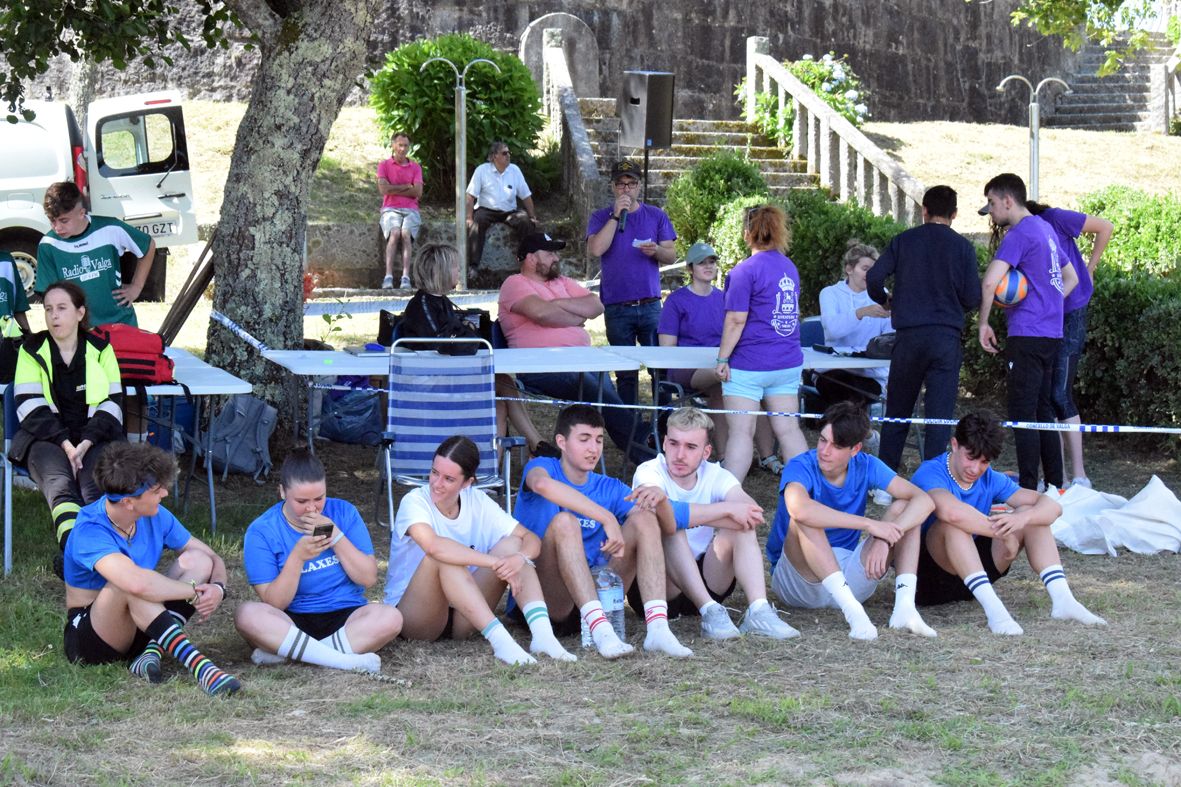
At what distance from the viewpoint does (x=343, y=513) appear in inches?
205

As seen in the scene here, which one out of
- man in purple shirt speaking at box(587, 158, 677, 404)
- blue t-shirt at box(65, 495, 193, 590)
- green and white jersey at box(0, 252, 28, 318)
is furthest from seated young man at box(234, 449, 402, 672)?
man in purple shirt speaking at box(587, 158, 677, 404)

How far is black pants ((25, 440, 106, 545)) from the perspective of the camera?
5.88 meters

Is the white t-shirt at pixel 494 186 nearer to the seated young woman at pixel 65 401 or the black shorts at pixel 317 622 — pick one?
the seated young woman at pixel 65 401

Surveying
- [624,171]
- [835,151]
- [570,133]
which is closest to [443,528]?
[624,171]

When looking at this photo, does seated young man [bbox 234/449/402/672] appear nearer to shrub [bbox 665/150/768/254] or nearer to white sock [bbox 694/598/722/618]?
white sock [bbox 694/598/722/618]

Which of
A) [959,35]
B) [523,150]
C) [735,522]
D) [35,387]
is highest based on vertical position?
[959,35]

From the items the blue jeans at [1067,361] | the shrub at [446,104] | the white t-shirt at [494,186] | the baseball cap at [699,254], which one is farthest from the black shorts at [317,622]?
the shrub at [446,104]

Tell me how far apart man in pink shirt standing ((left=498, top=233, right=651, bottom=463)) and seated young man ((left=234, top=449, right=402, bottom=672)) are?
123 inches

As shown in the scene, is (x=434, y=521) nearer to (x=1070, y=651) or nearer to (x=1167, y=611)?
(x=1070, y=651)

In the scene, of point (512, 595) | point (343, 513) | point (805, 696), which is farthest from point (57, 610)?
point (805, 696)

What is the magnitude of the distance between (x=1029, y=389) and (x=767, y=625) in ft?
9.27

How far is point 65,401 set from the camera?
20.2 ft

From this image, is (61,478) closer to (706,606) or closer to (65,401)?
(65,401)

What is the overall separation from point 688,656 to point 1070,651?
1348 mm
